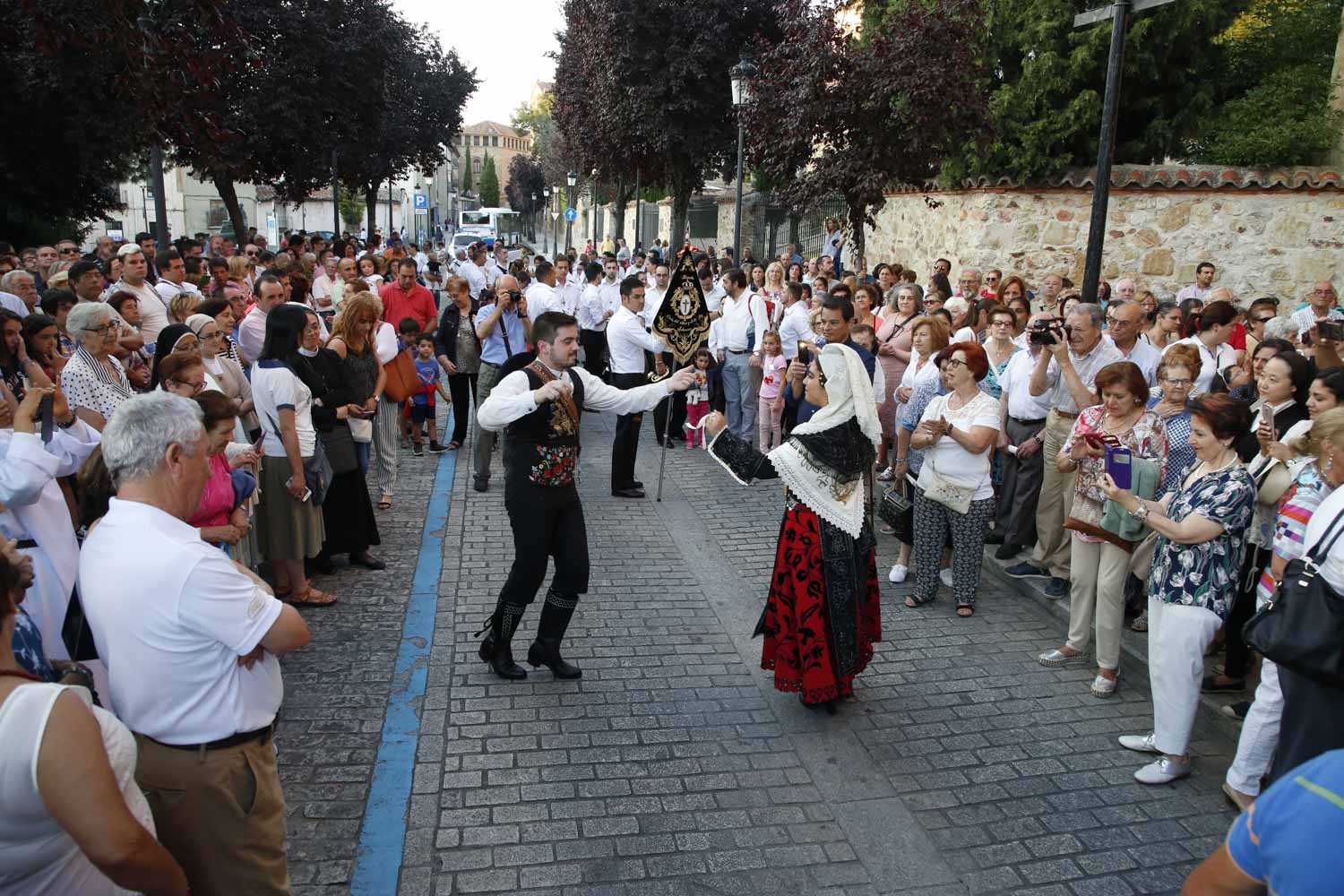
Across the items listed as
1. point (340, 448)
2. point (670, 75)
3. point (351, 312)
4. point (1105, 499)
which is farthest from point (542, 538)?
point (670, 75)

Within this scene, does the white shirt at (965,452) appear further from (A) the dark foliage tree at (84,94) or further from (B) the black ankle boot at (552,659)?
(A) the dark foliage tree at (84,94)

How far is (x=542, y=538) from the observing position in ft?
16.9

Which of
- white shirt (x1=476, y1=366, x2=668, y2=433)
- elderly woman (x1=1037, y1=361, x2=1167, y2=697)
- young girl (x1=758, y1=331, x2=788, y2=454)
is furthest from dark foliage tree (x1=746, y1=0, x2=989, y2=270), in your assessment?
white shirt (x1=476, y1=366, x2=668, y2=433)

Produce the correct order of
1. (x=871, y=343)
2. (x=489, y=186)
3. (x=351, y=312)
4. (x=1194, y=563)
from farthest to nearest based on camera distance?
(x=489, y=186) → (x=871, y=343) → (x=351, y=312) → (x=1194, y=563)

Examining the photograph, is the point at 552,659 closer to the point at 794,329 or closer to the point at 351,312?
the point at 351,312

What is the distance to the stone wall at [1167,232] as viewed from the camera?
12820 mm

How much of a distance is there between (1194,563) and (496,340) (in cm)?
686

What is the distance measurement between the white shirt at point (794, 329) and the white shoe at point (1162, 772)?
6126 millimetres

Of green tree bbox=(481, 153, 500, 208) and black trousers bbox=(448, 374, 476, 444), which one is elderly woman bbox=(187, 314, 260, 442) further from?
green tree bbox=(481, 153, 500, 208)

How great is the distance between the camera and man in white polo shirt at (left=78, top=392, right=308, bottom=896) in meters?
2.55

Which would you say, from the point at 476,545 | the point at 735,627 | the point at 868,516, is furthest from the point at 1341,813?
the point at 476,545

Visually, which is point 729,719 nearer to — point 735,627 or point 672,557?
point 735,627

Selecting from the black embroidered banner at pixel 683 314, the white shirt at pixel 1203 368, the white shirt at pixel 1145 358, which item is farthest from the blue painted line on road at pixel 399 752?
the white shirt at pixel 1203 368

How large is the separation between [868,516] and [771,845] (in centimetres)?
190
